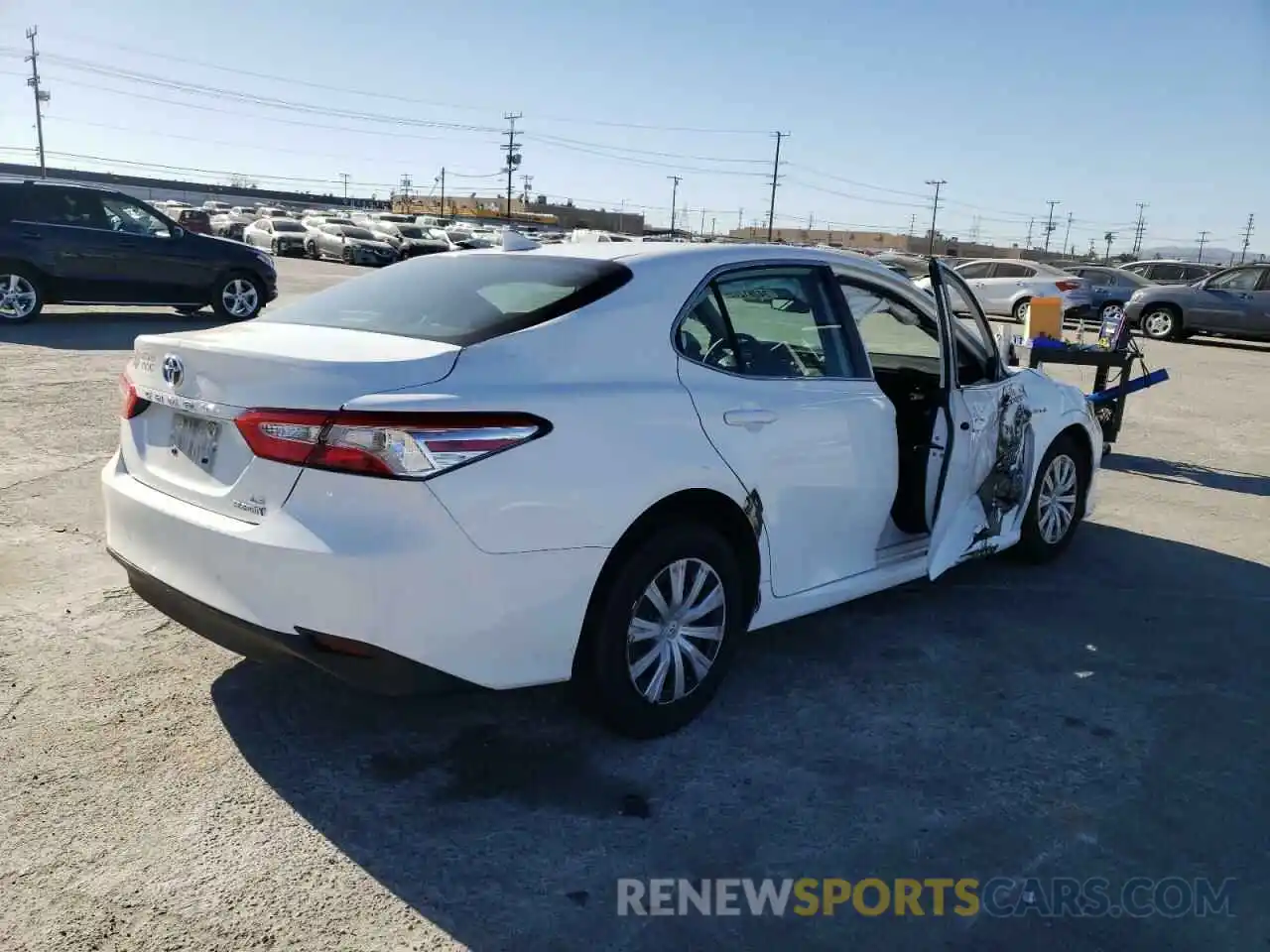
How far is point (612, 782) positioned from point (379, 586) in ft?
3.37

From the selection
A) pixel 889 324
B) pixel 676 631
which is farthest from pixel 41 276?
pixel 676 631

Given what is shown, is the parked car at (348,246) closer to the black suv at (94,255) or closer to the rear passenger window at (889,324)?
the black suv at (94,255)

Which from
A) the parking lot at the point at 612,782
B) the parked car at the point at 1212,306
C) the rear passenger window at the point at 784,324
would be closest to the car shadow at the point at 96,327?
the parking lot at the point at 612,782

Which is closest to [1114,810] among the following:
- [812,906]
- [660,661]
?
[812,906]

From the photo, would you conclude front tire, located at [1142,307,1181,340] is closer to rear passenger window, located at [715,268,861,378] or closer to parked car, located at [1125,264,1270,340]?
parked car, located at [1125,264,1270,340]

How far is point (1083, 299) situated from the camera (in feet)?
77.6

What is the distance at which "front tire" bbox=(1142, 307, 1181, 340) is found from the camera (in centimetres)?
2188

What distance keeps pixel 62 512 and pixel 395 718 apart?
119 inches

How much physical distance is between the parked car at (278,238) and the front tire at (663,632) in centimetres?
3924

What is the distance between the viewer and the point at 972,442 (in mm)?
4715

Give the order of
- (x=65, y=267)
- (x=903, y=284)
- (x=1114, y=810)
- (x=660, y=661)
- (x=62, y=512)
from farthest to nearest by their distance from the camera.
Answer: (x=65, y=267)
(x=62, y=512)
(x=903, y=284)
(x=660, y=661)
(x=1114, y=810)

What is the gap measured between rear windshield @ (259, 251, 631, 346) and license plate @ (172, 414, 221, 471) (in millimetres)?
598

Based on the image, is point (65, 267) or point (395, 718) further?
point (65, 267)

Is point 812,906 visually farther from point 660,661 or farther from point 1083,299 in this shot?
point 1083,299
